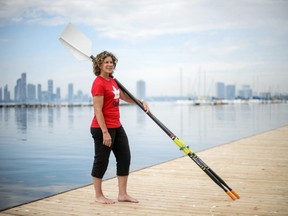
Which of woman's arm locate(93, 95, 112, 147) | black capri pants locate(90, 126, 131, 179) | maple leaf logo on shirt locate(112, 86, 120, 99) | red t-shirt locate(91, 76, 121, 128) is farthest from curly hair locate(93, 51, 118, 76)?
black capri pants locate(90, 126, 131, 179)

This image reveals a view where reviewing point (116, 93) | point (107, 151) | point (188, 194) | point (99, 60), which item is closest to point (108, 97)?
point (116, 93)

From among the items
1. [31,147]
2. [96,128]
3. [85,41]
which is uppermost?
[85,41]

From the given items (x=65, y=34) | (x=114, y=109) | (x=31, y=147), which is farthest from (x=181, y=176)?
(x=31, y=147)

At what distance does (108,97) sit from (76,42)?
125cm

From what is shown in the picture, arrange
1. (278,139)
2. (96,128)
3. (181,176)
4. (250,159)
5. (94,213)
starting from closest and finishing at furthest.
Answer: (94,213), (96,128), (181,176), (250,159), (278,139)

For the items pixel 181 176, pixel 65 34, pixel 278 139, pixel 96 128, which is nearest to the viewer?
pixel 96 128

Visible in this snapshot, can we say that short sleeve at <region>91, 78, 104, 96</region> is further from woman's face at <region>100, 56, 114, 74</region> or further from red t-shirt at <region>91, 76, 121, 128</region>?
woman's face at <region>100, 56, 114, 74</region>

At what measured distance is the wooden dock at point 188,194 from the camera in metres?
4.66

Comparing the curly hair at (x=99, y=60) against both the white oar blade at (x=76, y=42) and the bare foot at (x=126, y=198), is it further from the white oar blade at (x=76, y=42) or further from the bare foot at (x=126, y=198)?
the bare foot at (x=126, y=198)

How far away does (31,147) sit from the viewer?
14000 millimetres

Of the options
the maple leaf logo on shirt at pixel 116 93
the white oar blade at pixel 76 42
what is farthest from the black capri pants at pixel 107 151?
the white oar blade at pixel 76 42

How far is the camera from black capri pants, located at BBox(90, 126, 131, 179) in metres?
4.99

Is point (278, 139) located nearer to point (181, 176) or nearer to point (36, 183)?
point (181, 176)

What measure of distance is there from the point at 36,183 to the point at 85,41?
127 inches
